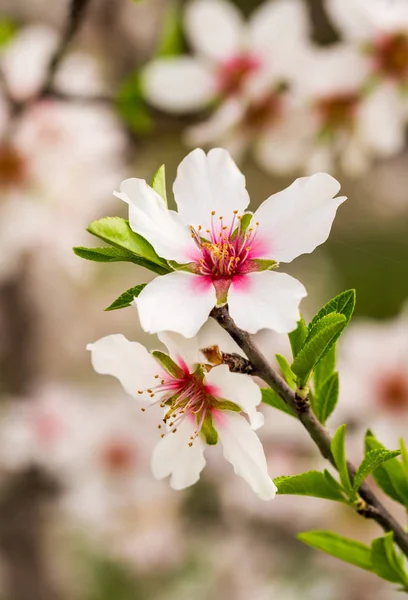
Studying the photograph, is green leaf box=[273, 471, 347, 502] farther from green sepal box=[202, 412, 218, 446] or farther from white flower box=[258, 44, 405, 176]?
white flower box=[258, 44, 405, 176]

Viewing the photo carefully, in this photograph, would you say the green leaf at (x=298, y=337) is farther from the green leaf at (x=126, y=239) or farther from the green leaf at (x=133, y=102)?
the green leaf at (x=133, y=102)

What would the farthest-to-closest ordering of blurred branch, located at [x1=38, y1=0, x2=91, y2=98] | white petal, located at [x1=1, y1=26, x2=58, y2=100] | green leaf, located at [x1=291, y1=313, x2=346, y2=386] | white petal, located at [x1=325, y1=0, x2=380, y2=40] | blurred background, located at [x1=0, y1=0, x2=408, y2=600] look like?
white petal, located at [x1=1, y1=26, x2=58, y2=100] → blurred background, located at [x1=0, y1=0, x2=408, y2=600] → white petal, located at [x1=325, y1=0, x2=380, y2=40] → blurred branch, located at [x1=38, y1=0, x2=91, y2=98] → green leaf, located at [x1=291, y1=313, x2=346, y2=386]

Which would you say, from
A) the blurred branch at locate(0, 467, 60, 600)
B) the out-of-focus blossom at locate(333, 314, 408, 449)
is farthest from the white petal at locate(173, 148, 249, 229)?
the blurred branch at locate(0, 467, 60, 600)

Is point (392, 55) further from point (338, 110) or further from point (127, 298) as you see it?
point (127, 298)

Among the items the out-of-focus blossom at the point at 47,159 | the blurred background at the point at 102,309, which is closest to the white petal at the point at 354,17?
the blurred background at the point at 102,309

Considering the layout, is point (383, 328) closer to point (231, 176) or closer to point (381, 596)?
point (381, 596)

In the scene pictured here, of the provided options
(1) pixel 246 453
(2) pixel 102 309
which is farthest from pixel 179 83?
(1) pixel 246 453

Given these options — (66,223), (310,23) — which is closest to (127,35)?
(310,23)
